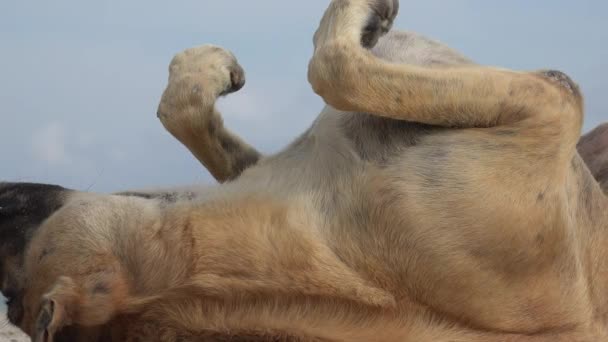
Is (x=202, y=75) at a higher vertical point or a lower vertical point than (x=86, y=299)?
higher

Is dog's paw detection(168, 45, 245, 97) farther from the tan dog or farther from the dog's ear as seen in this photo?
Result: the dog's ear

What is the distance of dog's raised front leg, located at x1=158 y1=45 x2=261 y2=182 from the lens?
447cm

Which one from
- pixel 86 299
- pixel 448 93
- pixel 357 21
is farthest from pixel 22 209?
pixel 448 93

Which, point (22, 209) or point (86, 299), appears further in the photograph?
point (22, 209)

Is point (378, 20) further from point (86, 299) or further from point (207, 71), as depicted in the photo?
point (86, 299)

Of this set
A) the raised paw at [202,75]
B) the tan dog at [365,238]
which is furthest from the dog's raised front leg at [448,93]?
the raised paw at [202,75]

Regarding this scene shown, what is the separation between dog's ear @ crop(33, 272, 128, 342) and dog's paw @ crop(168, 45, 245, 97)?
129 centimetres

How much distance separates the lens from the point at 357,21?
4133mm

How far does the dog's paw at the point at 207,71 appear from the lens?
448cm

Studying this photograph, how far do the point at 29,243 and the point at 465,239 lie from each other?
174 cm

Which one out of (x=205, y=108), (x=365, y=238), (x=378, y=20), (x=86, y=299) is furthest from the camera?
(x=205, y=108)

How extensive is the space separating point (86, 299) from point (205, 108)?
137cm

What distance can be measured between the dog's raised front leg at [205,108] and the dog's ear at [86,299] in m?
1.22

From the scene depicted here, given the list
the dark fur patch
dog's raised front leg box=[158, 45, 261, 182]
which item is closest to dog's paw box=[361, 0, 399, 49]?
dog's raised front leg box=[158, 45, 261, 182]
